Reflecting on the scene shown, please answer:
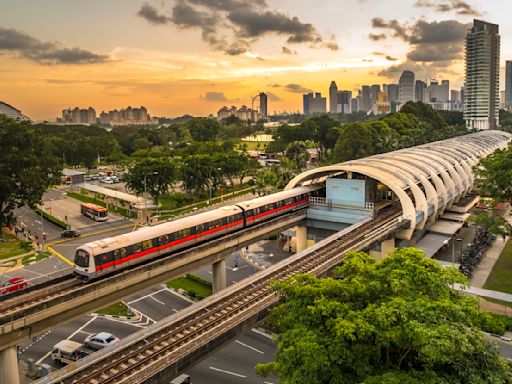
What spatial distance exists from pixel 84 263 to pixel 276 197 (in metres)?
24.7

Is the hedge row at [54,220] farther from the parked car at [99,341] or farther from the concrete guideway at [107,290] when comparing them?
the parked car at [99,341]

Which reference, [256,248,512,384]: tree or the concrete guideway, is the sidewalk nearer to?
the concrete guideway

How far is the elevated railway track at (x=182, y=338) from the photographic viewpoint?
2123 cm

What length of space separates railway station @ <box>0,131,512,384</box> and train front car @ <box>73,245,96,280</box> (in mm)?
1026

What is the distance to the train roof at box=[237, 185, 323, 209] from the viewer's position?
1875 inches

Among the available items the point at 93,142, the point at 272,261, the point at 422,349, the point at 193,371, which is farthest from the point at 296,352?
the point at 93,142

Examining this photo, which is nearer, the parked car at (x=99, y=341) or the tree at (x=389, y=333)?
the tree at (x=389, y=333)

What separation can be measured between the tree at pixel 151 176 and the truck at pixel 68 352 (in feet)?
151

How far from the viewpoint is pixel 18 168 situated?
2355 inches

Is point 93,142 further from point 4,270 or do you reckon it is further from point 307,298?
point 307,298

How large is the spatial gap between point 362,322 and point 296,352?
102 inches

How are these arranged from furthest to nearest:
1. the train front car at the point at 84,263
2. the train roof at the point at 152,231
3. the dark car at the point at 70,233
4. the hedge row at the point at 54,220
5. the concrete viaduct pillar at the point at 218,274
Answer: the hedge row at the point at 54,220
the dark car at the point at 70,233
the concrete viaduct pillar at the point at 218,274
the train roof at the point at 152,231
the train front car at the point at 84,263

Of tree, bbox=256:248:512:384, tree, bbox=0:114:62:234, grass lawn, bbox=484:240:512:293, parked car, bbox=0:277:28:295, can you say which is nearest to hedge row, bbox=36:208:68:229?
tree, bbox=0:114:62:234

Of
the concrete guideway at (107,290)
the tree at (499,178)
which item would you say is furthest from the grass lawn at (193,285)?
the tree at (499,178)
